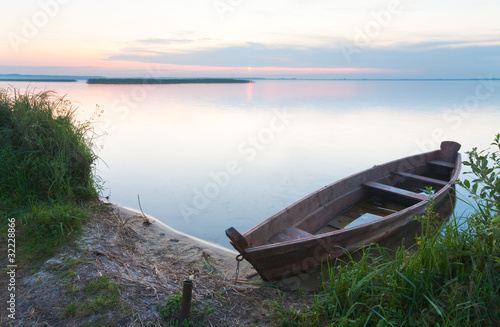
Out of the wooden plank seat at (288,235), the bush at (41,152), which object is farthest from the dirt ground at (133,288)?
the bush at (41,152)

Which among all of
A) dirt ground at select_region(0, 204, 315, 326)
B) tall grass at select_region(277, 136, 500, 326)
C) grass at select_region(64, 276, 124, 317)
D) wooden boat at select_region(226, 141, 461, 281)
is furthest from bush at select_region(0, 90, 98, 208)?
tall grass at select_region(277, 136, 500, 326)

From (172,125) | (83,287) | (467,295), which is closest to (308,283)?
(467,295)

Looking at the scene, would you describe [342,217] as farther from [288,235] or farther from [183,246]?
[183,246]

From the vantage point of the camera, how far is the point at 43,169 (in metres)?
4.70

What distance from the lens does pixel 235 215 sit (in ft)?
21.3

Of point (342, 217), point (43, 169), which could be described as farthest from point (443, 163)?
point (43, 169)

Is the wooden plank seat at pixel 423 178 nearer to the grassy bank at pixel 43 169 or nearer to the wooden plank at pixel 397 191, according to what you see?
the wooden plank at pixel 397 191

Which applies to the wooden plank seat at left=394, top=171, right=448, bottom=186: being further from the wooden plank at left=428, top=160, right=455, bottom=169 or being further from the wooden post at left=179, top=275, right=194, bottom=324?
the wooden post at left=179, top=275, right=194, bottom=324

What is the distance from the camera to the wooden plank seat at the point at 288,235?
4271 millimetres

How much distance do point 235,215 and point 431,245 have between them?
4.19 meters

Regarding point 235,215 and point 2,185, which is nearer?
point 2,185

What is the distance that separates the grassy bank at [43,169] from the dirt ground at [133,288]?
38cm

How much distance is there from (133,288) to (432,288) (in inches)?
99.7

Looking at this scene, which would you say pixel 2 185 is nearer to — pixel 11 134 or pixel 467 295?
pixel 11 134
